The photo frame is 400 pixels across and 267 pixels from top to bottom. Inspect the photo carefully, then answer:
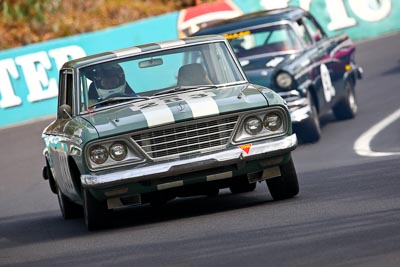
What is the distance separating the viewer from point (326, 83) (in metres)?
15.2

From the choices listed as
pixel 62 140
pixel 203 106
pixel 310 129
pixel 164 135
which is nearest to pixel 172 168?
pixel 164 135

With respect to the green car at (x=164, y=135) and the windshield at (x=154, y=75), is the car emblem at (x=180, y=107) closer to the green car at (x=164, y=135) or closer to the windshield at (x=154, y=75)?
the green car at (x=164, y=135)

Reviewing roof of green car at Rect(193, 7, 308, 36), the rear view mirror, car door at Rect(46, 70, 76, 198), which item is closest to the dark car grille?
car door at Rect(46, 70, 76, 198)

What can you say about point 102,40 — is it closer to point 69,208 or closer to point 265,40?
point 265,40

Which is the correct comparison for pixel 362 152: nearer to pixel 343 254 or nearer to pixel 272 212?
pixel 272 212

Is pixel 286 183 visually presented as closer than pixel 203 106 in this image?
No

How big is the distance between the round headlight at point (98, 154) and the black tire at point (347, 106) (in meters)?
8.13

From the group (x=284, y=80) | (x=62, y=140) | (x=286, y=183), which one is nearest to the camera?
(x=286, y=183)

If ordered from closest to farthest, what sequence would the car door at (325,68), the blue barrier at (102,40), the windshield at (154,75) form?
the windshield at (154,75) → the car door at (325,68) → the blue barrier at (102,40)

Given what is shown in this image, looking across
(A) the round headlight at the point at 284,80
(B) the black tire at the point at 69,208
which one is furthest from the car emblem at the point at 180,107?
(A) the round headlight at the point at 284,80

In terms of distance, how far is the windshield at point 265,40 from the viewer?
14.9 metres

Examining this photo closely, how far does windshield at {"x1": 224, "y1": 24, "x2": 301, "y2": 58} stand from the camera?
1490cm

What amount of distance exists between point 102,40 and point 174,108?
14081 millimetres

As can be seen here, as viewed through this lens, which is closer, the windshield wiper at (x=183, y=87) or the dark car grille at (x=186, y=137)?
the dark car grille at (x=186, y=137)
